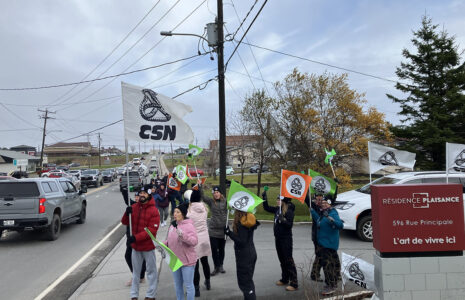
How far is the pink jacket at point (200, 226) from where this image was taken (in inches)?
237

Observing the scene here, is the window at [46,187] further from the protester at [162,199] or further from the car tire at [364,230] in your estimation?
the car tire at [364,230]

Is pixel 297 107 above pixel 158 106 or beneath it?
above

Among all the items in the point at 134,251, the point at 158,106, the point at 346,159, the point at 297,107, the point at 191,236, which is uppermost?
the point at 297,107

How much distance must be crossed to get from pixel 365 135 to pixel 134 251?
12.9m

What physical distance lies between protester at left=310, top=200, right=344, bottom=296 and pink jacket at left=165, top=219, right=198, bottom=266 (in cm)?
211

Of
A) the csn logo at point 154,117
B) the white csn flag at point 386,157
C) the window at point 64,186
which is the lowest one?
the window at point 64,186

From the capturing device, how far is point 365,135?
1580 cm

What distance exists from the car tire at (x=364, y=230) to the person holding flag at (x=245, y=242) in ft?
16.0

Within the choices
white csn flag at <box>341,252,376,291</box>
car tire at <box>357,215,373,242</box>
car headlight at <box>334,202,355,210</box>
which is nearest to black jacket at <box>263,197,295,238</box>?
white csn flag at <box>341,252,376,291</box>

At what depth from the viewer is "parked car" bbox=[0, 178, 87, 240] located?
31.6ft

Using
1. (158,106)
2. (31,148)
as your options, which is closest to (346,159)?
(158,106)

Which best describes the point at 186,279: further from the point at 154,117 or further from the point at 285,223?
the point at 154,117

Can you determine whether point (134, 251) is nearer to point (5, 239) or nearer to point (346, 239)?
point (346, 239)

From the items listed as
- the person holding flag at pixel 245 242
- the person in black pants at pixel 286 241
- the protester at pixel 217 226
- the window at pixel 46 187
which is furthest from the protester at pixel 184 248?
the window at pixel 46 187
